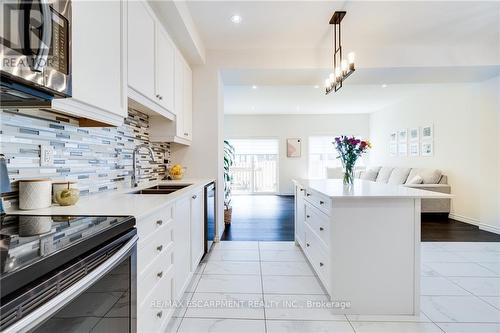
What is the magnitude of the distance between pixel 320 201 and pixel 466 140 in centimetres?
415

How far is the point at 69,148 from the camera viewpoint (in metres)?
1.57

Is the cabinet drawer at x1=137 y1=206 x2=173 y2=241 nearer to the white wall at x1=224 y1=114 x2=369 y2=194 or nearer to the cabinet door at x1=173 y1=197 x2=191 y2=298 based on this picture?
the cabinet door at x1=173 y1=197 x2=191 y2=298

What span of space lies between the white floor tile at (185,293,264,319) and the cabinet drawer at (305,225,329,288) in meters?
0.53

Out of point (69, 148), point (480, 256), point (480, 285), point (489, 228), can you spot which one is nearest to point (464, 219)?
point (489, 228)

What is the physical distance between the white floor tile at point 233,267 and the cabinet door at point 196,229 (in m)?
0.18

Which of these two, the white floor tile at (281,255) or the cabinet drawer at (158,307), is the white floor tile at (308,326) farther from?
the white floor tile at (281,255)

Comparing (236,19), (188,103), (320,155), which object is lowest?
(320,155)

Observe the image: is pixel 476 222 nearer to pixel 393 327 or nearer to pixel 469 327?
pixel 469 327

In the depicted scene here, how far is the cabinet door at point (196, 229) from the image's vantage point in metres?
2.25

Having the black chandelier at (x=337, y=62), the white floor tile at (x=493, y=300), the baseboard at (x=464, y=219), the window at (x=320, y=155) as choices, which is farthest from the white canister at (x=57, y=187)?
the window at (x=320, y=155)

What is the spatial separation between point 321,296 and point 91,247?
1857 mm

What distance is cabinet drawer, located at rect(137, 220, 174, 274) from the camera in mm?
1210

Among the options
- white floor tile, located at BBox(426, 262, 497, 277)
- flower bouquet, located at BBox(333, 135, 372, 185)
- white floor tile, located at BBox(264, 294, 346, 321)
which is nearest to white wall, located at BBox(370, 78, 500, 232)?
white floor tile, located at BBox(426, 262, 497, 277)

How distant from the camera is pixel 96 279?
2.65ft
